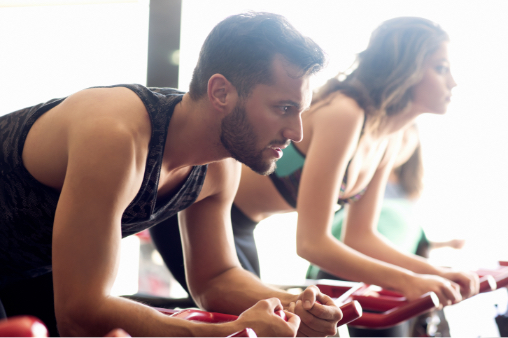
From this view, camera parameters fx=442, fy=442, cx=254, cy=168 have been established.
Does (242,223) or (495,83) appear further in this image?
(495,83)

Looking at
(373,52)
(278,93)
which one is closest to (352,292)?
(278,93)

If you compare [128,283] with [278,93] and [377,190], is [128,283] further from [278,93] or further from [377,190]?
[278,93]

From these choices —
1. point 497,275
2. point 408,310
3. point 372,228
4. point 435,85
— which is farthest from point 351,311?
point 435,85

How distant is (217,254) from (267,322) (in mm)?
395

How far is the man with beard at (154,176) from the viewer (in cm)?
71

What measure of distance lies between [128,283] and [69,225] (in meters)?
1.53

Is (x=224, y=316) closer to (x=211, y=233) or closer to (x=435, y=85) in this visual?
(x=211, y=233)

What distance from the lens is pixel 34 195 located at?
84 cm

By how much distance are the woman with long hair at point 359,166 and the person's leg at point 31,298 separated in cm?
36

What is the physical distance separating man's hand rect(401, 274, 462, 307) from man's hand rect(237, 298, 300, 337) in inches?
19.5

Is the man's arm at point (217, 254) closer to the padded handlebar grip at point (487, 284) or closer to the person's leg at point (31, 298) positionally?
the person's leg at point (31, 298)

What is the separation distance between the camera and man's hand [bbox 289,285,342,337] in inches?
32.8

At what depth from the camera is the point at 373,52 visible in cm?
146

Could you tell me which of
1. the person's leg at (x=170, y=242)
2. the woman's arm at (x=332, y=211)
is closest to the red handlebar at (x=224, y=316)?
the woman's arm at (x=332, y=211)
